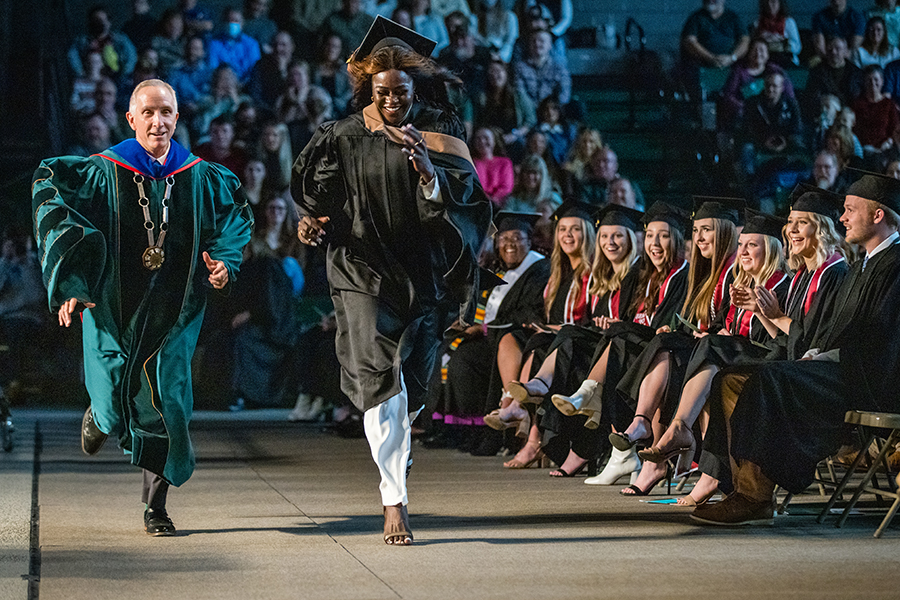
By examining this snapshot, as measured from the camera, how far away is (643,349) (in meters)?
7.01

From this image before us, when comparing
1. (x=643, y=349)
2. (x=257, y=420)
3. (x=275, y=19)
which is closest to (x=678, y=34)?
(x=275, y=19)

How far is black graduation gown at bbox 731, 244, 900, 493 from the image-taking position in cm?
547

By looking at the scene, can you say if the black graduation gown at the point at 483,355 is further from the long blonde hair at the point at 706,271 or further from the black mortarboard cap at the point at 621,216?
the long blonde hair at the point at 706,271

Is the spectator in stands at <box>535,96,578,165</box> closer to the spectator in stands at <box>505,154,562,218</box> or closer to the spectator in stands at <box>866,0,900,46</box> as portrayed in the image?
the spectator in stands at <box>505,154,562,218</box>

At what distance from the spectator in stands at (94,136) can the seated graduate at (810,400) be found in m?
8.43

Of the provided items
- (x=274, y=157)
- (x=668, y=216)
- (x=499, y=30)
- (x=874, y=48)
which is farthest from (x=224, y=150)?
(x=874, y=48)

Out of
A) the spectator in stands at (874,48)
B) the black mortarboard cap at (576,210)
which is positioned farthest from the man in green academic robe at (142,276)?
the spectator in stands at (874,48)

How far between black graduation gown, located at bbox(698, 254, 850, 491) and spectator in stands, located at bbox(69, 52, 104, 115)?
8.77 m

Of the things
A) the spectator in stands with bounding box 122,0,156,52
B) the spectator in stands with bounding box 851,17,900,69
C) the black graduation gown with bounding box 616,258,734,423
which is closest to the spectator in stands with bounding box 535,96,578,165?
the spectator in stands with bounding box 851,17,900,69

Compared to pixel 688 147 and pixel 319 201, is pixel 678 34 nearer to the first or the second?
pixel 688 147

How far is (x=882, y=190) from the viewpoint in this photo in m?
5.75

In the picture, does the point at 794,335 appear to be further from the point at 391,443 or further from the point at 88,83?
the point at 88,83

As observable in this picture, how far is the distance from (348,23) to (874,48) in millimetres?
5792

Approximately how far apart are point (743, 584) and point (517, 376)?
4.39 metres
